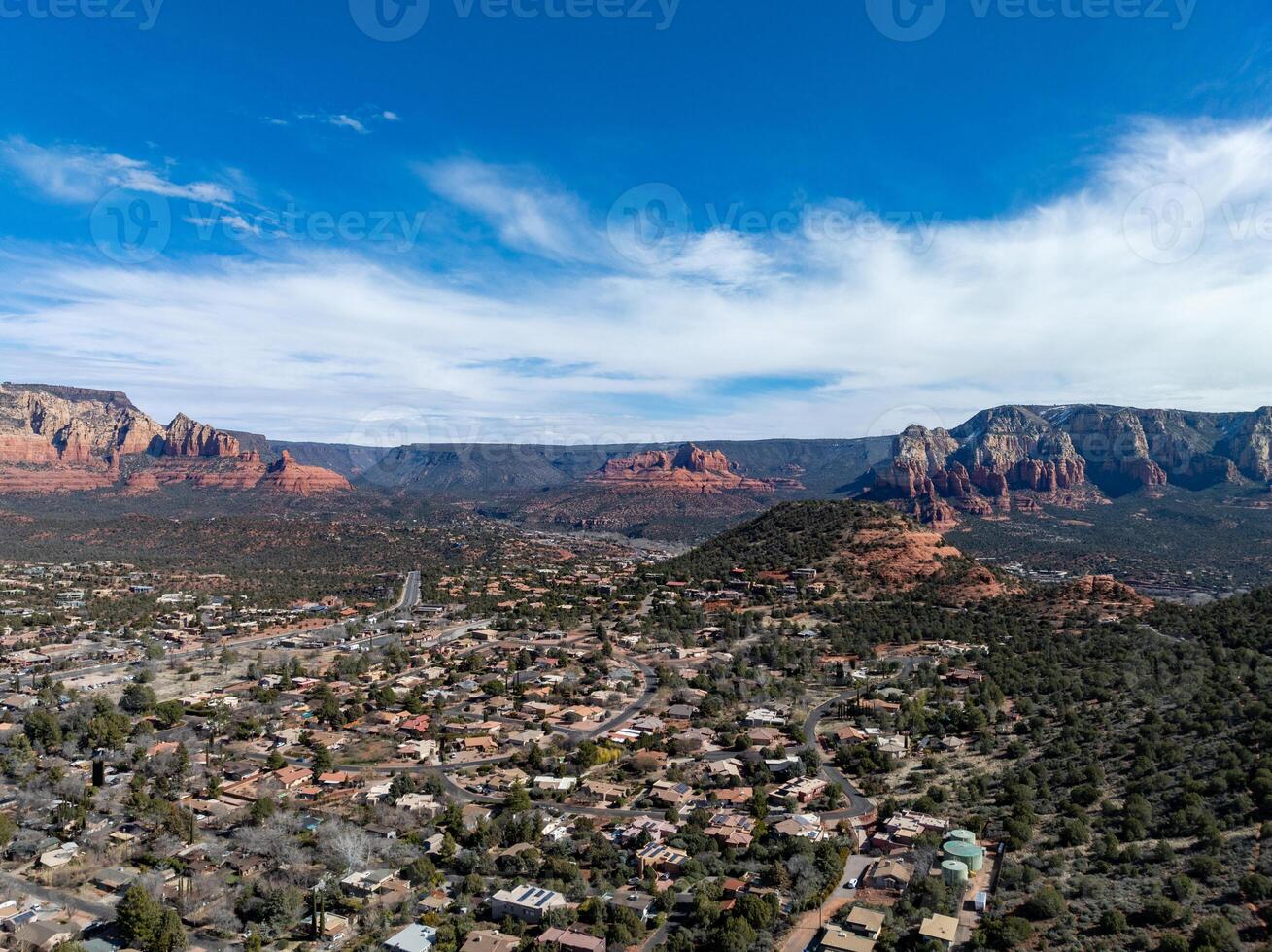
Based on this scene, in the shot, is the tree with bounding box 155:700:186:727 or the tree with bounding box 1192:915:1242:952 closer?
the tree with bounding box 1192:915:1242:952

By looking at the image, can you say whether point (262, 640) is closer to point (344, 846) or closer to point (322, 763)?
point (322, 763)

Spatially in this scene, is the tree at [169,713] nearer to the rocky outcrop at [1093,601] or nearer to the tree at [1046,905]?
the tree at [1046,905]

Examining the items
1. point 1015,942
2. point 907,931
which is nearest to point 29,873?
point 907,931

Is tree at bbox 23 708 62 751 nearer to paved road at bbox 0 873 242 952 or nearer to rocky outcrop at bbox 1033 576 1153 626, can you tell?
paved road at bbox 0 873 242 952

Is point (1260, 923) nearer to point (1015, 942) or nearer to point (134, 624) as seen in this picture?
point (1015, 942)

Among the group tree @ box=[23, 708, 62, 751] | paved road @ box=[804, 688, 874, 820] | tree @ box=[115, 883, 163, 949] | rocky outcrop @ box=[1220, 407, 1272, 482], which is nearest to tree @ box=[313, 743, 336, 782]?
tree @ box=[115, 883, 163, 949]

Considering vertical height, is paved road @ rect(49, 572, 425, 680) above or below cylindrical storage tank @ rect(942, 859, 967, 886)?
below


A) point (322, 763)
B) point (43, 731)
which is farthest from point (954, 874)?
point (43, 731)
